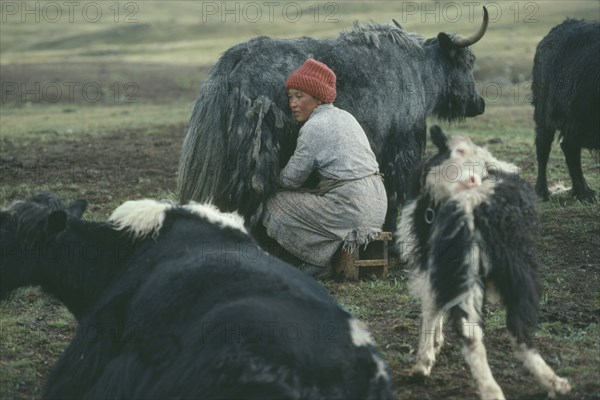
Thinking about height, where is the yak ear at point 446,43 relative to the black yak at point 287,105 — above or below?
above

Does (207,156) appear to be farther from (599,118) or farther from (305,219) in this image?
(599,118)

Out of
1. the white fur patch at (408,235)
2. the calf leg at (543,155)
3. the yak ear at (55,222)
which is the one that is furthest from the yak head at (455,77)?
the yak ear at (55,222)

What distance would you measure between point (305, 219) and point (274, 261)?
2453 mm

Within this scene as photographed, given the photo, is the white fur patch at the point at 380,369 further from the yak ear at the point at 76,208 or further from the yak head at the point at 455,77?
the yak head at the point at 455,77

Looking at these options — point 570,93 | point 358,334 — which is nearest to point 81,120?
point 570,93

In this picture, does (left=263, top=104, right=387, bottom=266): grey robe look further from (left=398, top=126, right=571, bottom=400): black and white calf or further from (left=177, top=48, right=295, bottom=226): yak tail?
(left=398, top=126, right=571, bottom=400): black and white calf

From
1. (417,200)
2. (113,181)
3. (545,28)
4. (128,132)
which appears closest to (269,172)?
(417,200)

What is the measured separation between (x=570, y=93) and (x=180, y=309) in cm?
612

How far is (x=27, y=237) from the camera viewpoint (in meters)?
4.66

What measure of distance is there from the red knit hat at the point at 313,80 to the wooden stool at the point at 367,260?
121 centimetres

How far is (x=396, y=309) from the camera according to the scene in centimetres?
645

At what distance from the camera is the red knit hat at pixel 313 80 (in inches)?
273

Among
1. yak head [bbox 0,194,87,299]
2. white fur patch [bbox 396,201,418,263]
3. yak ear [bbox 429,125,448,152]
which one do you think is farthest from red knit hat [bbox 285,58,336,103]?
yak head [bbox 0,194,87,299]

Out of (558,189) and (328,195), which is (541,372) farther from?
(558,189)
